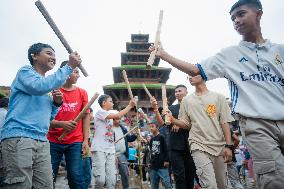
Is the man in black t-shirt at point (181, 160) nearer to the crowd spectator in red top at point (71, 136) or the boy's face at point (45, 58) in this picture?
the crowd spectator in red top at point (71, 136)

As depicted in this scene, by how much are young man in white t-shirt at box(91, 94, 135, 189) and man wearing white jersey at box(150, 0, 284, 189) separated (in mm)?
2881

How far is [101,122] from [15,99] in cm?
252

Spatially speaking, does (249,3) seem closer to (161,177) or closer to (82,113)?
(82,113)

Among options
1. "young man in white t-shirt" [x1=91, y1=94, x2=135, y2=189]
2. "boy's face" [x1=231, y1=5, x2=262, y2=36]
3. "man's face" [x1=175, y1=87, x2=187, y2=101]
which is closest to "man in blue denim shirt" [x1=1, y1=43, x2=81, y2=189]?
"boy's face" [x1=231, y1=5, x2=262, y2=36]

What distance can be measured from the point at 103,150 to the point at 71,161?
1.06 metres

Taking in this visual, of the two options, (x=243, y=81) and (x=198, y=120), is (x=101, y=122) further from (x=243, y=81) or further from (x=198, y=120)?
(x=243, y=81)

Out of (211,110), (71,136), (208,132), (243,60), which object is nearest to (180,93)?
(211,110)

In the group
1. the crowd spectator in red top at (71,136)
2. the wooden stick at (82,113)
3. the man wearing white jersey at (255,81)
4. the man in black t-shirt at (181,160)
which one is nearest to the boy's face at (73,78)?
the crowd spectator in red top at (71,136)

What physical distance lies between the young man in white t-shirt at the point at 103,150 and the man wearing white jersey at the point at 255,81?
2881 millimetres

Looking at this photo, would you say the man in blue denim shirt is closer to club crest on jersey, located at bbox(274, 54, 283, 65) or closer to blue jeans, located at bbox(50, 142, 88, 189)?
blue jeans, located at bbox(50, 142, 88, 189)

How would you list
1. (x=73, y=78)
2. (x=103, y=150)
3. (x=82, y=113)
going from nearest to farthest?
(x=82, y=113) < (x=73, y=78) < (x=103, y=150)

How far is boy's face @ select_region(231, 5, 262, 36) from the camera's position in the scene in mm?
2607

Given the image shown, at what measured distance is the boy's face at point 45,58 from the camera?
3.26 m

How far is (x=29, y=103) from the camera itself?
2.96 m
